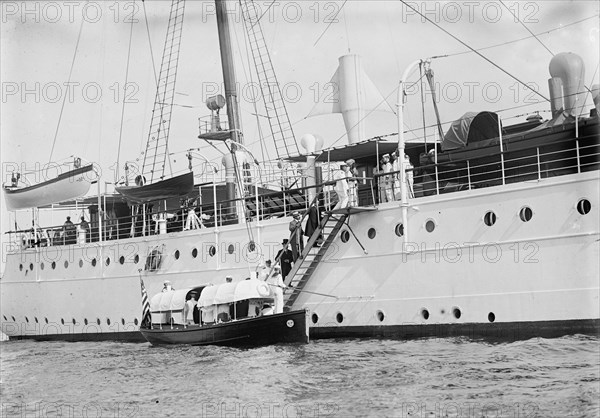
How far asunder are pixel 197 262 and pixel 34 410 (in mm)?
12298

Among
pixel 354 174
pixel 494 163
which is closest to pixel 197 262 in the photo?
pixel 354 174

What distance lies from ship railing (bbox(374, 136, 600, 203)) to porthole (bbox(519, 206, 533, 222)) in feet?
2.37

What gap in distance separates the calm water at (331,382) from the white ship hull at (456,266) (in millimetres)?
932

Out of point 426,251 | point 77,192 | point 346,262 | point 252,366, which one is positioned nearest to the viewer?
point 252,366

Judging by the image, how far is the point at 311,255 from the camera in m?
23.0

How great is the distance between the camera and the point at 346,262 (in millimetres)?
22562

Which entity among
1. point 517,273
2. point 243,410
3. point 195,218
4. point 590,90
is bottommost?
point 243,410

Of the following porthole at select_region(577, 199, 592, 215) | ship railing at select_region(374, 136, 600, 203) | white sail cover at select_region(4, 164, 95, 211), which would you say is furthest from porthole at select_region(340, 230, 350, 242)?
white sail cover at select_region(4, 164, 95, 211)

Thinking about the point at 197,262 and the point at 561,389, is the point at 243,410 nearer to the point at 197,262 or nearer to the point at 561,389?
the point at 561,389

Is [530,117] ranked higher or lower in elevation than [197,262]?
higher

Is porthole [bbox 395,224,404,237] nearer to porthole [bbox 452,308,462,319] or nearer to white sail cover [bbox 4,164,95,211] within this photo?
porthole [bbox 452,308,462,319]

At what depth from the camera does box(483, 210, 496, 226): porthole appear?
65.6ft

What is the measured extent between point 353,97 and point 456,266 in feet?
26.8

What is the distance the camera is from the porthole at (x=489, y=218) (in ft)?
65.6
